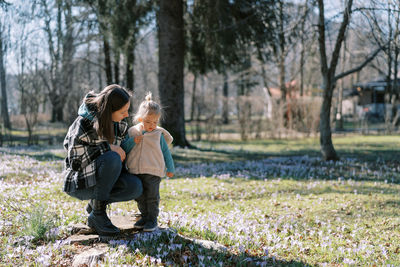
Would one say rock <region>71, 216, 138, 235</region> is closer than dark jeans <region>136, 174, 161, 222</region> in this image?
No

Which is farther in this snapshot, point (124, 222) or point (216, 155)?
point (216, 155)

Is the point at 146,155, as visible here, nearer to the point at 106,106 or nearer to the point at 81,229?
the point at 106,106

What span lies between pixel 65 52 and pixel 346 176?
1604 cm

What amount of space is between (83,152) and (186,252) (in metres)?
1.33

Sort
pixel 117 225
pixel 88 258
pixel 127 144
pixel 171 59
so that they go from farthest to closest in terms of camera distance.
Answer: pixel 171 59 < pixel 117 225 < pixel 127 144 < pixel 88 258

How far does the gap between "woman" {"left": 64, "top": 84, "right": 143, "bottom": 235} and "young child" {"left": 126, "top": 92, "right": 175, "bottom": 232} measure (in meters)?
0.11

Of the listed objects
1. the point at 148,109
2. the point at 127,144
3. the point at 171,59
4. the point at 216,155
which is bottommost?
the point at 216,155

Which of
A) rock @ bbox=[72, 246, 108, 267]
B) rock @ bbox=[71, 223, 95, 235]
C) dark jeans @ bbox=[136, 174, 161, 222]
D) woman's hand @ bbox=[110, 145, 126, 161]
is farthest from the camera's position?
rock @ bbox=[71, 223, 95, 235]

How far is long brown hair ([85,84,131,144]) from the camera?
3.30 meters

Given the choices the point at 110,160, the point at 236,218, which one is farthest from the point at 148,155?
the point at 236,218

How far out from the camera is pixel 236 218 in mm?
4668

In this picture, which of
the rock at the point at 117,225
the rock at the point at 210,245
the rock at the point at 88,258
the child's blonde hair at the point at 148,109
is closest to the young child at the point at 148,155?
the child's blonde hair at the point at 148,109

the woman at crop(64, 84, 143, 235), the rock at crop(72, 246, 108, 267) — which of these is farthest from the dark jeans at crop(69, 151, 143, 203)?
the rock at crop(72, 246, 108, 267)

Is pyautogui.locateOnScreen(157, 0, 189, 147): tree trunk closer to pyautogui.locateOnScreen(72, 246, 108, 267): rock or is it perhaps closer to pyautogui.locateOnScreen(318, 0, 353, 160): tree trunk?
pyautogui.locateOnScreen(318, 0, 353, 160): tree trunk
